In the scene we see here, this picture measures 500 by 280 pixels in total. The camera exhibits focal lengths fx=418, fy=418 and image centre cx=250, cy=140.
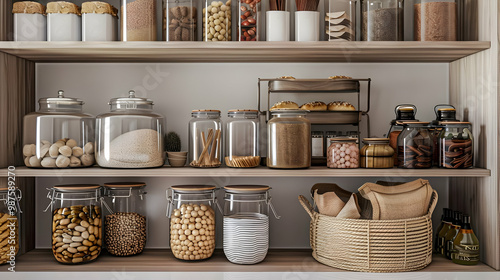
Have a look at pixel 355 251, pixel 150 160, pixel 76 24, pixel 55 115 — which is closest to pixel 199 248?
pixel 150 160

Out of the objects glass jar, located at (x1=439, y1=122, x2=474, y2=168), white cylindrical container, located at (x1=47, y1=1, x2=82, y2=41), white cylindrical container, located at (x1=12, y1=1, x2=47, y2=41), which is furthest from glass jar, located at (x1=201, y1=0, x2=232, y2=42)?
glass jar, located at (x1=439, y1=122, x2=474, y2=168)

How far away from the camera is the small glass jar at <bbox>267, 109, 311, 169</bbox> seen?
134 centimetres

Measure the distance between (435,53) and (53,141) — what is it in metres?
1.33

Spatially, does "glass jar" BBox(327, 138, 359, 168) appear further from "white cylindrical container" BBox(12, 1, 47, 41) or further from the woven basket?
"white cylindrical container" BBox(12, 1, 47, 41)

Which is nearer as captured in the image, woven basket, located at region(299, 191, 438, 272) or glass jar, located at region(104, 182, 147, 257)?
woven basket, located at region(299, 191, 438, 272)

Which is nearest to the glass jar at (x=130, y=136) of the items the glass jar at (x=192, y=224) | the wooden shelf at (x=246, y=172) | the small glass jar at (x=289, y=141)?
the wooden shelf at (x=246, y=172)

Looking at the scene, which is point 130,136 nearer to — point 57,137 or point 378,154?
point 57,137

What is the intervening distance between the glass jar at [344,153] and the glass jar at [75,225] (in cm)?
82

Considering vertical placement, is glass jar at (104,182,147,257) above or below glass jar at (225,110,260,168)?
below

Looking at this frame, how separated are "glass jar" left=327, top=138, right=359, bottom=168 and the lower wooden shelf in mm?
341

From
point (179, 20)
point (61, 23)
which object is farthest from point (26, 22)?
point (179, 20)

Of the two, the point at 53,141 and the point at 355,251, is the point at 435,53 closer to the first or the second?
the point at 355,251

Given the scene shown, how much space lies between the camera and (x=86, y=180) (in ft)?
5.30

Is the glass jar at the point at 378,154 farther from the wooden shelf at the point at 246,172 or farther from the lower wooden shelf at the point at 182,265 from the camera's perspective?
the lower wooden shelf at the point at 182,265
